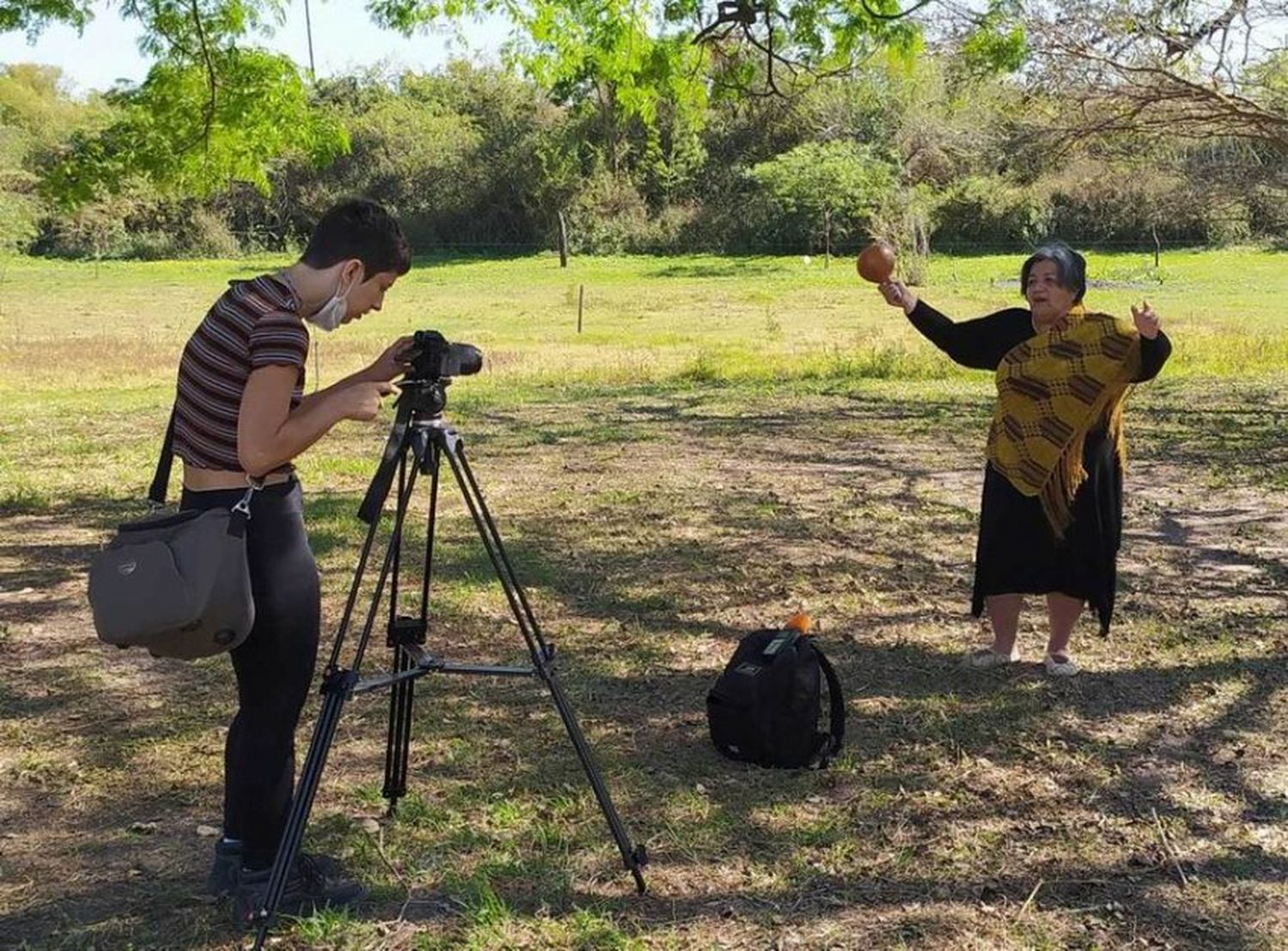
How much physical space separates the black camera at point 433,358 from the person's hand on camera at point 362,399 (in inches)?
4.2

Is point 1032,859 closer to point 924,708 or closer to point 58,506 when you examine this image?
point 924,708

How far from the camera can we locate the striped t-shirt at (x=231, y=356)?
2477mm

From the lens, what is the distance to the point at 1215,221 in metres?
11.6

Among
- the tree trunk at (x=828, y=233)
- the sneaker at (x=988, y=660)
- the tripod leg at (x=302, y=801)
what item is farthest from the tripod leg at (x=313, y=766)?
the tree trunk at (x=828, y=233)

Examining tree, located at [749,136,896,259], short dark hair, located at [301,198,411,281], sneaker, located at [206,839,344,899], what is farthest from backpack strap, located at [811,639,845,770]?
tree, located at [749,136,896,259]

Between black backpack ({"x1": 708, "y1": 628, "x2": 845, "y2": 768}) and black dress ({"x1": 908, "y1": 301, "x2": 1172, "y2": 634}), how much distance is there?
983 millimetres

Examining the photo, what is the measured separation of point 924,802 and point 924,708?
0.74m

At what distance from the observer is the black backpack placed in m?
3.82

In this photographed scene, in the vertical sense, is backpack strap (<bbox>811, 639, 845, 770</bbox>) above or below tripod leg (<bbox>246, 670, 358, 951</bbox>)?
below

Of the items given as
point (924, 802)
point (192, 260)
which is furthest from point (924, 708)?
point (192, 260)

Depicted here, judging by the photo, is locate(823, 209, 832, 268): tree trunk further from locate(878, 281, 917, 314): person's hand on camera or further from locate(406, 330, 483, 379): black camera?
→ locate(406, 330, 483, 379): black camera

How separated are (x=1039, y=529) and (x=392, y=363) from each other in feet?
8.70

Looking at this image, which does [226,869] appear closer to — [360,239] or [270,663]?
[270,663]

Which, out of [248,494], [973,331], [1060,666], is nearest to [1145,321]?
[973,331]
